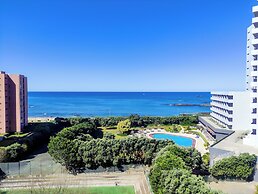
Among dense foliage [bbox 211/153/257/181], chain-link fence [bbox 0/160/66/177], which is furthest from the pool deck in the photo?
chain-link fence [bbox 0/160/66/177]

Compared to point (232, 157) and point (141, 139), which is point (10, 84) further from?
point (232, 157)

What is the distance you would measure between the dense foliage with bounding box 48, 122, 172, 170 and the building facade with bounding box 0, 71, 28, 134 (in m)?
21.6

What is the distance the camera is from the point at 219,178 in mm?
27250

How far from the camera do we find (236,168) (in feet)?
87.2

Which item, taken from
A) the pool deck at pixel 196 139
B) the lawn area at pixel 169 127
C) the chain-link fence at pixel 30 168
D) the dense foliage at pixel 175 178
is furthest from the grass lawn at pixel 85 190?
the lawn area at pixel 169 127

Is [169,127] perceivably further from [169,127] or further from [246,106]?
[246,106]

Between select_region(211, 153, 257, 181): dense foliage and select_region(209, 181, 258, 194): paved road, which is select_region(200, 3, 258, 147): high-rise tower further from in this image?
select_region(209, 181, 258, 194): paved road

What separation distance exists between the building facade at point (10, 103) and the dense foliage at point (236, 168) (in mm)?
36982

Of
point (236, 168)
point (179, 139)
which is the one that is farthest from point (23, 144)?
point (179, 139)

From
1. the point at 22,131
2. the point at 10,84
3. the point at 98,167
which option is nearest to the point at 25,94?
the point at 10,84

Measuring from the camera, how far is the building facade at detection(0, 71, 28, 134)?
4744 centimetres

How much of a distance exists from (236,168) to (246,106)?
72.7 ft

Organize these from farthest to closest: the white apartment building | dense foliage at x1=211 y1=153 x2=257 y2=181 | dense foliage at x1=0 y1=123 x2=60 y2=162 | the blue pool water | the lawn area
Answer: the lawn area
the blue pool water
the white apartment building
dense foliage at x1=0 y1=123 x2=60 y2=162
dense foliage at x1=211 y1=153 x2=257 y2=181

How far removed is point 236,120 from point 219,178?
21.3 meters
